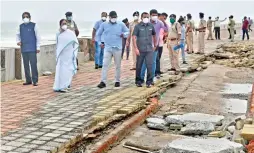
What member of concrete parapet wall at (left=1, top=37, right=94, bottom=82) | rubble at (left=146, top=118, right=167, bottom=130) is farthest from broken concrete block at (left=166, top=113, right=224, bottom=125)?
concrete parapet wall at (left=1, top=37, right=94, bottom=82)

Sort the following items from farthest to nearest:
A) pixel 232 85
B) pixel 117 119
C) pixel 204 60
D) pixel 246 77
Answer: pixel 204 60, pixel 246 77, pixel 232 85, pixel 117 119

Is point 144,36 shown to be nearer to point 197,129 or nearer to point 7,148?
point 197,129

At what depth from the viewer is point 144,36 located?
9125 mm

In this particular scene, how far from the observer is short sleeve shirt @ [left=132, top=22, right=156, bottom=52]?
912 centimetres

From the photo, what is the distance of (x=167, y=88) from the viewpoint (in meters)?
9.55

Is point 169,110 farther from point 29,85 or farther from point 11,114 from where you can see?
point 29,85

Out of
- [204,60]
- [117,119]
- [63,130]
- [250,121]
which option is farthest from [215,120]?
[204,60]

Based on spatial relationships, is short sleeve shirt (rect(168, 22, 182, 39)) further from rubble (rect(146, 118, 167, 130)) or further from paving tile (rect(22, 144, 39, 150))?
paving tile (rect(22, 144, 39, 150))

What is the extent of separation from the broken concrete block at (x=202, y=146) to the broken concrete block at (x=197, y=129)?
2.99ft

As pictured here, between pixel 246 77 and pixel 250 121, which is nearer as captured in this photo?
pixel 250 121

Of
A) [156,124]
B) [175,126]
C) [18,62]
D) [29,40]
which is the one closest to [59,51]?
[29,40]

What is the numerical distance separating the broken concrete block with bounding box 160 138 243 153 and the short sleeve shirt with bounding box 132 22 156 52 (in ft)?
13.2

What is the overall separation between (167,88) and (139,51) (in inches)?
39.7

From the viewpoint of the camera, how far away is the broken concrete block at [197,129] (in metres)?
6.27
